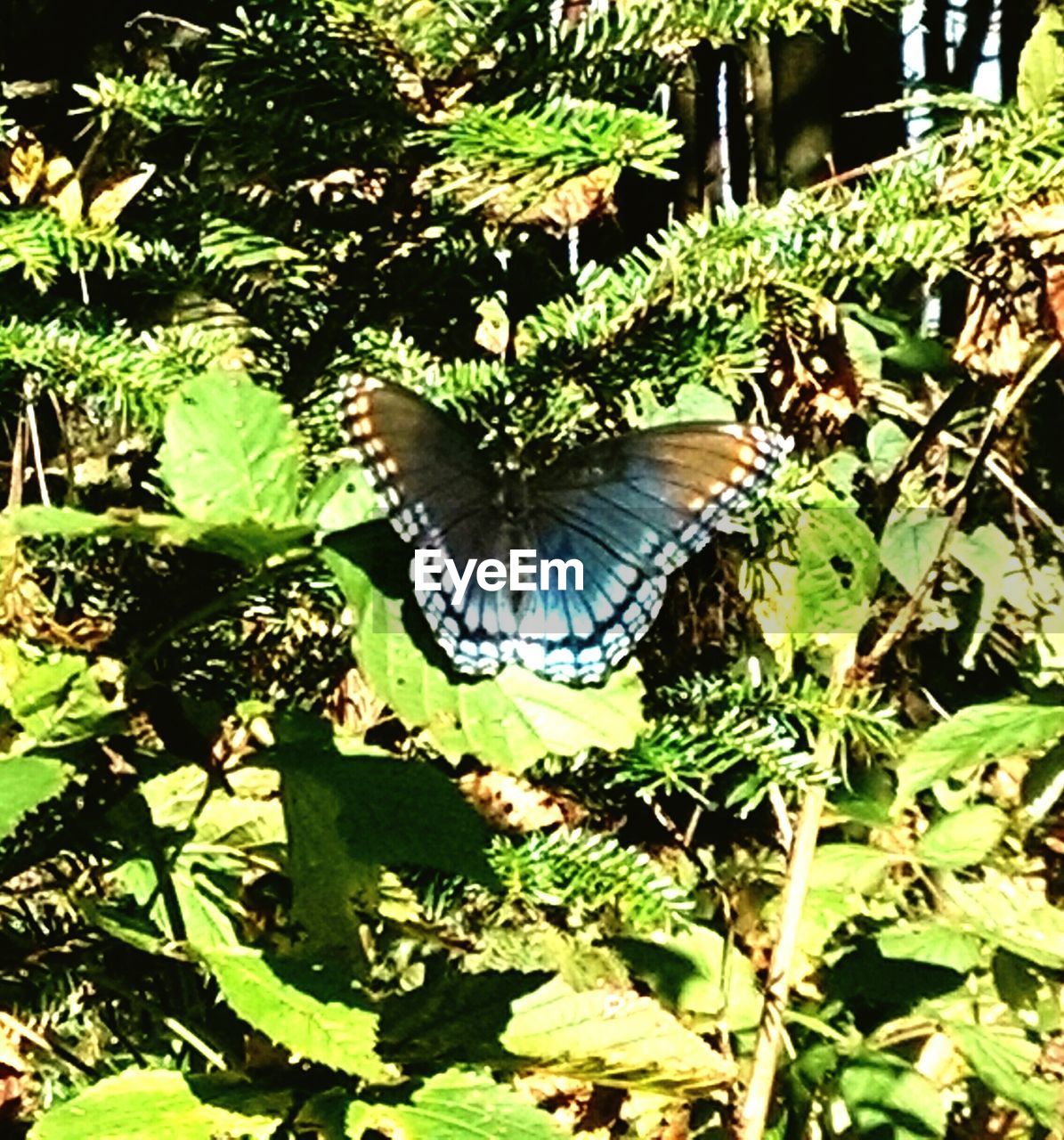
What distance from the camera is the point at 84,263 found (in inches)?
34.9

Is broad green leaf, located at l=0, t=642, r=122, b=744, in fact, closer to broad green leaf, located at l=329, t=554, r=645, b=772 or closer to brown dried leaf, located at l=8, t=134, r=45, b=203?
broad green leaf, located at l=329, t=554, r=645, b=772

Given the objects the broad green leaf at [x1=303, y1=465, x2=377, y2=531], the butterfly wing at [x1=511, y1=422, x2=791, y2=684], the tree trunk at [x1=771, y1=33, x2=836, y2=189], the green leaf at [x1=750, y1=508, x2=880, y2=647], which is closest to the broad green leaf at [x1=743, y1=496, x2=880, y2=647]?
the green leaf at [x1=750, y1=508, x2=880, y2=647]

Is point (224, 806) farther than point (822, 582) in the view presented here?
No

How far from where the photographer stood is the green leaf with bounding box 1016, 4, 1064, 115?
88 cm

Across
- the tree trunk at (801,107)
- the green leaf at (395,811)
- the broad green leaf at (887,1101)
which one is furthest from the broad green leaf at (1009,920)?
the tree trunk at (801,107)

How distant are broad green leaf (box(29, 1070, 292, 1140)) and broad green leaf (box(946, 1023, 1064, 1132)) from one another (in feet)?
2.48

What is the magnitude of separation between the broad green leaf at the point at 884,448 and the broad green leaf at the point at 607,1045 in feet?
2.60

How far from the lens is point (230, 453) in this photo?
71 cm

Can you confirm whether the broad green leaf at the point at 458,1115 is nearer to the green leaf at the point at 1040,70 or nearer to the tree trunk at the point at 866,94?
the green leaf at the point at 1040,70

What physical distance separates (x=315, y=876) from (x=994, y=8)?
310 cm

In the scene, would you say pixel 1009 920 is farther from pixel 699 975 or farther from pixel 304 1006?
pixel 304 1006

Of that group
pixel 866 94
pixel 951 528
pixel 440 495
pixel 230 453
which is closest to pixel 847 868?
pixel 951 528

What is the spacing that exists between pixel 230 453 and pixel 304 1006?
0.78 ft

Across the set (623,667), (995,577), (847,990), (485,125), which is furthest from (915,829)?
(485,125)
